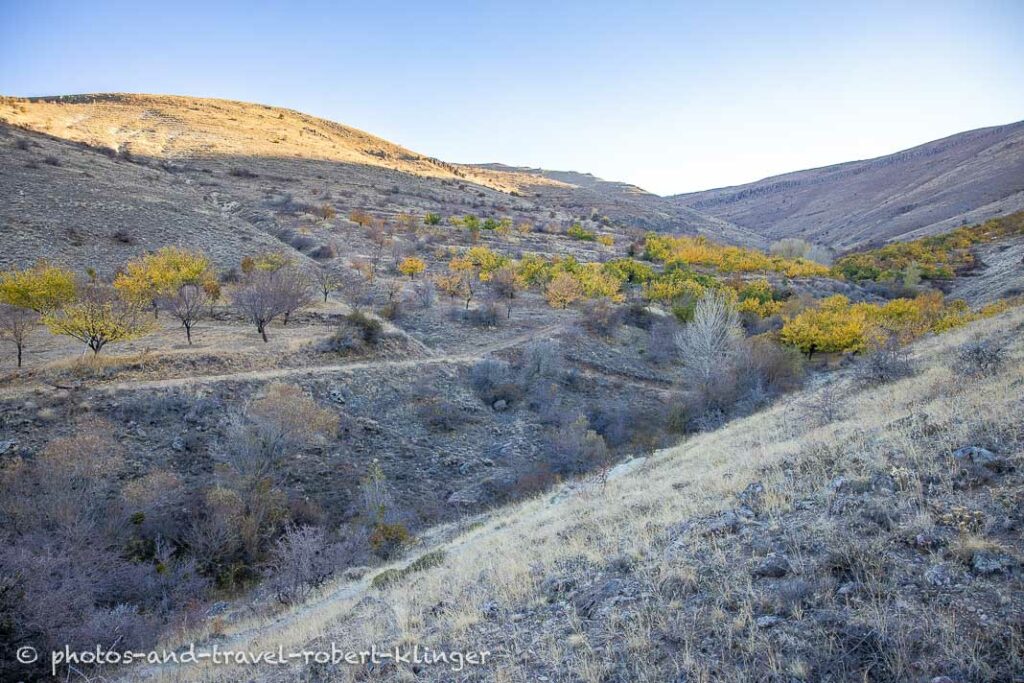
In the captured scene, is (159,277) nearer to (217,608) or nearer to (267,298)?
(267,298)

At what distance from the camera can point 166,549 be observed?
1371 cm

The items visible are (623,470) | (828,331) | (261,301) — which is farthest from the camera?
(828,331)

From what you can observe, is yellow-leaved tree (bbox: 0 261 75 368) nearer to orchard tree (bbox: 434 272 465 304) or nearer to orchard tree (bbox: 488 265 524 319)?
orchard tree (bbox: 434 272 465 304)

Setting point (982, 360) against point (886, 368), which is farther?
point (886, 368)

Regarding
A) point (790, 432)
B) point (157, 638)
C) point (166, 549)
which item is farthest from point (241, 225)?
point (790, 432)

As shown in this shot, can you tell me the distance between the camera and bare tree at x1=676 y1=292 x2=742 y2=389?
26703mm

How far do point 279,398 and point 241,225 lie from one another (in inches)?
1142

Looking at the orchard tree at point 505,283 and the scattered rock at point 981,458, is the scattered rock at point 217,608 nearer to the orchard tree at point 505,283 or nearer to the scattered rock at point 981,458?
the scattered rock at point 981,458

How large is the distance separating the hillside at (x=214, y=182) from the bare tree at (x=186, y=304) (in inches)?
396

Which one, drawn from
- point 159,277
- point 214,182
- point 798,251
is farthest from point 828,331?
point 214,182

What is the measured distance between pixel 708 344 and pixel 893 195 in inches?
4022

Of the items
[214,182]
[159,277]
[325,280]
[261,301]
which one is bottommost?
[261,301]

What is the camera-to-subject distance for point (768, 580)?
432 cm

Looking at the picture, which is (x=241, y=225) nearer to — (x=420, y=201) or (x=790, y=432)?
(x=420, y=201)
